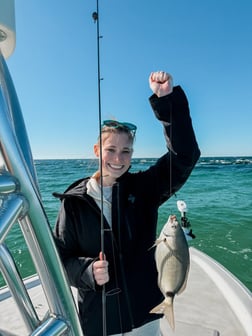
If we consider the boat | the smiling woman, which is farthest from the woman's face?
the boat

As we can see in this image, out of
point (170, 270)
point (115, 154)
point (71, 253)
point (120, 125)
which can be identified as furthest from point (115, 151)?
point (170, 270)

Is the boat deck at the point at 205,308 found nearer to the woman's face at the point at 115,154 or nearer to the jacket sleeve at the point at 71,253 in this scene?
the jacket sleeve at the point at 71,253

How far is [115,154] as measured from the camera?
1.62m

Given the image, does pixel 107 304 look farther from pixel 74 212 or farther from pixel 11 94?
pixel 11 94

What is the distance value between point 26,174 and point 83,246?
3.52 ft

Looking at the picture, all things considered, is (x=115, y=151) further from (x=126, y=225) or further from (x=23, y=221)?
(x=23, y=221)

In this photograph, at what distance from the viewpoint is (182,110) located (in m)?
1.53

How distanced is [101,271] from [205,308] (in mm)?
1887

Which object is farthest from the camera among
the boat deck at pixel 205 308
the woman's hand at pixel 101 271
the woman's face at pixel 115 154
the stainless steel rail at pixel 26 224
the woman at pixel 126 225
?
the boat deck at pixel 205 308

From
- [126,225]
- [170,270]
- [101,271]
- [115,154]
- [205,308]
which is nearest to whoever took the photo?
[101,271]

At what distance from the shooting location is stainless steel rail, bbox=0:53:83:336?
52cm

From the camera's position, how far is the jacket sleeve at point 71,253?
134 cm

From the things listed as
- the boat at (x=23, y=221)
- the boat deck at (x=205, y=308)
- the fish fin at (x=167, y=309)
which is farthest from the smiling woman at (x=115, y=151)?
the boat deck at (x=205, y=308)

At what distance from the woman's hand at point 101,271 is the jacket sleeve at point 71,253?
39mm
